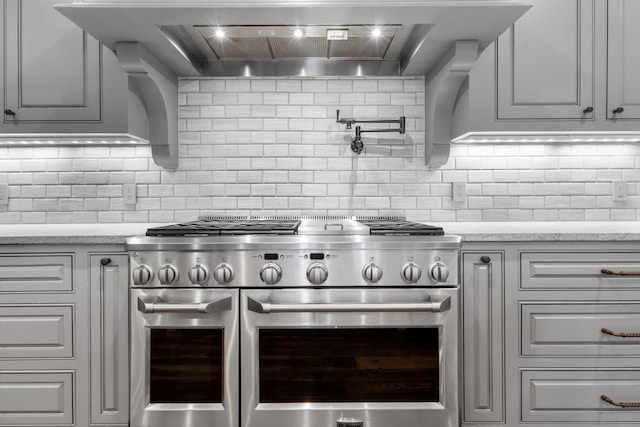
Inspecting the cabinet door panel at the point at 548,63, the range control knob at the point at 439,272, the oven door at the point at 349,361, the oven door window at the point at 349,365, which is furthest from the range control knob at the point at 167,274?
the cabinet door panel at the point at 548,63

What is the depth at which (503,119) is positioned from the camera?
201cm

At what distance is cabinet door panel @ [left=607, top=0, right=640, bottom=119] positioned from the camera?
2.01 m

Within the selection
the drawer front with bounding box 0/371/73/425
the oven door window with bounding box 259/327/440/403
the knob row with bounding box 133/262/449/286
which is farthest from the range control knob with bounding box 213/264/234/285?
the drawer front with bounding box 0/371/73/425

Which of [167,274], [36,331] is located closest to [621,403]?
[167,274]

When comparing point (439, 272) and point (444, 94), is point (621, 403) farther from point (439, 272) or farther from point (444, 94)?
point (444, 94)

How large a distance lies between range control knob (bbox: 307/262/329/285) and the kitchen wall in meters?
0.79

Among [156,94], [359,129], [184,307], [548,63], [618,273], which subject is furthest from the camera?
[359,129]

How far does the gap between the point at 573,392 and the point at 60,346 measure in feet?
6.76

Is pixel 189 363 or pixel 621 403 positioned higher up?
pixel 189 363

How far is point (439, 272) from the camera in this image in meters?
1.63

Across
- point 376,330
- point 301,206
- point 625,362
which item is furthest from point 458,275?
point 301,206

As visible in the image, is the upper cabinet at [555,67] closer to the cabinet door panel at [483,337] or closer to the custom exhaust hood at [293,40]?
the custom exhaust hood at [293,40]

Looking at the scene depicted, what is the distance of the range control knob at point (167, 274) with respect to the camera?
1619 mm

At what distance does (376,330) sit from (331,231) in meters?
0.42
